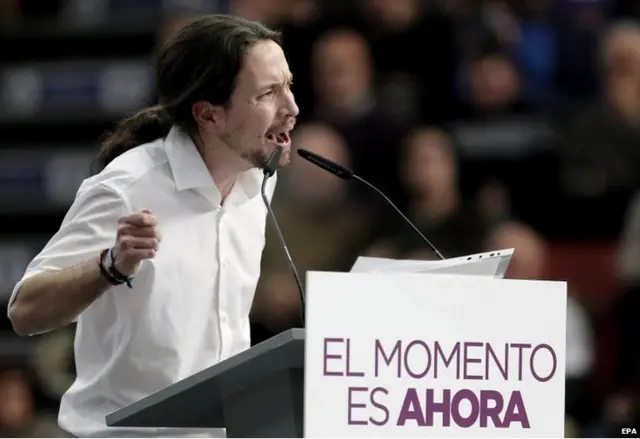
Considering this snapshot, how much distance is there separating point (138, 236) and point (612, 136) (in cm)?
443

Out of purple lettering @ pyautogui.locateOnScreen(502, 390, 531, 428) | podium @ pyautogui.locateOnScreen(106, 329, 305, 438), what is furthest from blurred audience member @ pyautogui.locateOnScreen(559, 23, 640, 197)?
purple lettering @ pyautogui.locateOnScreen(502, 390, 531, 428)

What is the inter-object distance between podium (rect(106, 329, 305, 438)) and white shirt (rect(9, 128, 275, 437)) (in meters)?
0.21

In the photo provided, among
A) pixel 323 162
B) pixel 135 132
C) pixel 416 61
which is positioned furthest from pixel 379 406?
pixel 416 61

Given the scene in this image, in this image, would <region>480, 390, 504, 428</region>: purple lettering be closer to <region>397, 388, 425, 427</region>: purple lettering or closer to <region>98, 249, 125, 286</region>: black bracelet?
<region>397, 388, 425, 427</region>: purple lettering

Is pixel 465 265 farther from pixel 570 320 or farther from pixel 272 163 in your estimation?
pixel 570 320

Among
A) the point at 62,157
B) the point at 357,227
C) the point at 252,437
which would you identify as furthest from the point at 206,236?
the point at 62,157

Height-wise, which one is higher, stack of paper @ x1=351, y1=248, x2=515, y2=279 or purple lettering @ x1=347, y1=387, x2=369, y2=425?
stack of paper @ x1=351, y1=248, x2=515, y2=279

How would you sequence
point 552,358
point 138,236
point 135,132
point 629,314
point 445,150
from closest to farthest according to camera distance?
point 552,358, point 138,236, point 135,132, point 629,314, point 445,150

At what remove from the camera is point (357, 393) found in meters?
2.52

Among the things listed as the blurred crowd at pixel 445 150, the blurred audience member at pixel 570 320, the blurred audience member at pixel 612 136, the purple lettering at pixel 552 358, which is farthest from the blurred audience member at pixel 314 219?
the purple lettering at pixel 552 358

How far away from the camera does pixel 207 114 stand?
330 centimetres

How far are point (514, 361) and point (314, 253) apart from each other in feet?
13.4

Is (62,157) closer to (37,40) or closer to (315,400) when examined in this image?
(37,40)

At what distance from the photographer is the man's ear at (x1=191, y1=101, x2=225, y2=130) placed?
10.8 feet
